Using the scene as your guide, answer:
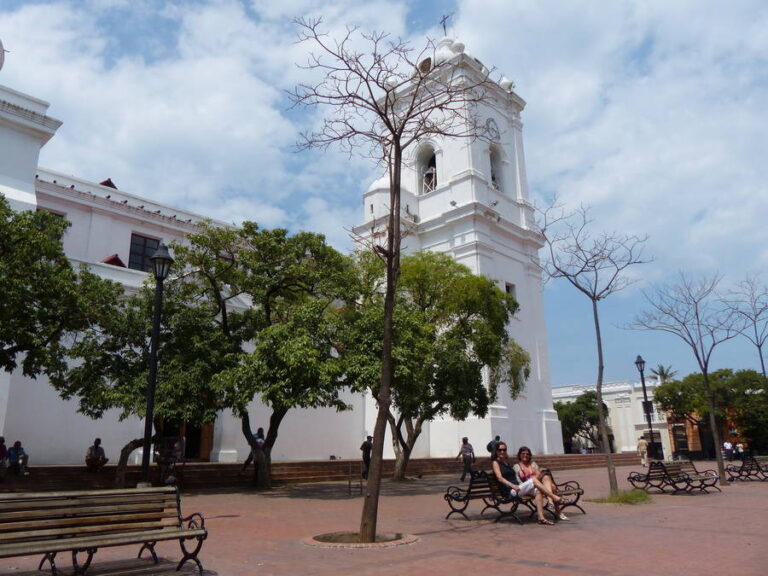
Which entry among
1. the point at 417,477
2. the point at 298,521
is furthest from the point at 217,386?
the point at 417,477

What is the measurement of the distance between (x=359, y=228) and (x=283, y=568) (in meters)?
23.8

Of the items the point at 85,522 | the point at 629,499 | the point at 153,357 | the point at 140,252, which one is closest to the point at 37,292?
the point at 153,357

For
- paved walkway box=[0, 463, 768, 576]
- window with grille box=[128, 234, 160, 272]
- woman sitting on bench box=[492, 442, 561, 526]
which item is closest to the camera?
paved walkway box=[0, 463, 768, 576]

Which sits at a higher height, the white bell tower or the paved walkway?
the white bell tower

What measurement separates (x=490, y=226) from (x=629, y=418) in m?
28.7

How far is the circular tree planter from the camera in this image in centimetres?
727

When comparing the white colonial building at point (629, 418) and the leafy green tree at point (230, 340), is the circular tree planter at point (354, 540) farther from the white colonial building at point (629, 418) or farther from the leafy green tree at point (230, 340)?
the white colonial building at point (629, 418)

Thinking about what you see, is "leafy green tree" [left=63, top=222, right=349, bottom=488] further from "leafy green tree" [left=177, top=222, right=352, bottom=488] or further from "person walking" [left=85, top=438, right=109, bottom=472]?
"person walking" [left=85, top=438, right=109, bottom=472]

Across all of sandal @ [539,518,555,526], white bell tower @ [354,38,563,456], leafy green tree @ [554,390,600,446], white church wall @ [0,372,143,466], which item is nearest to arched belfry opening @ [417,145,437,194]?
white bell tower @ [354,38,563,456]

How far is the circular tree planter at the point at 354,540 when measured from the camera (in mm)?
7273

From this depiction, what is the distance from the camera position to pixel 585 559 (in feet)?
20.7

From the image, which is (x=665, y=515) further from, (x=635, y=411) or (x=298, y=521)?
(x=635, y=411)

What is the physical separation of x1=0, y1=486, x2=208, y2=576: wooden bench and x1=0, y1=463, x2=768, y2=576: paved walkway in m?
0.39

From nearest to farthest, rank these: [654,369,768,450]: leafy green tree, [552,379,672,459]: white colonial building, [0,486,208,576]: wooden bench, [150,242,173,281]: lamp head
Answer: [0,486,208,576]: wooden bench
[150,242,173,281]: lamp head
[654,369,768,450]: leafy green tree
[552,379,672,459]: white colonial building
